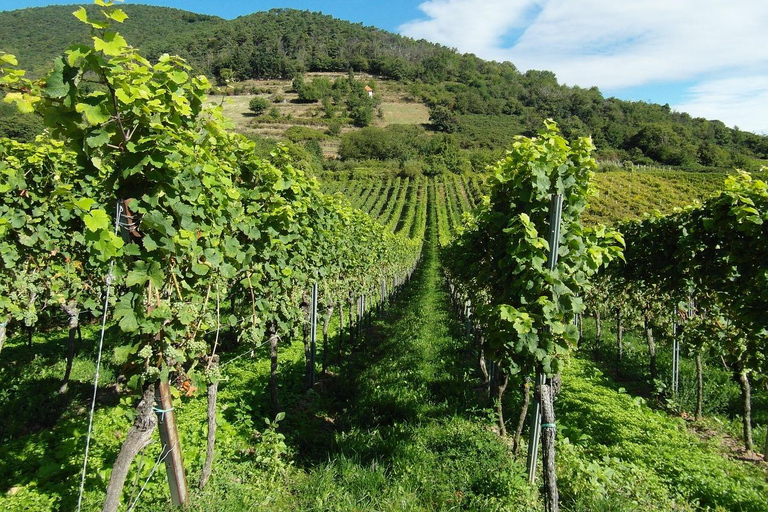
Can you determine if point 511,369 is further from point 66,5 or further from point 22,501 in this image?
point 66,5

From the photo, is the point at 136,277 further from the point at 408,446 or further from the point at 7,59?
the point at 408,446

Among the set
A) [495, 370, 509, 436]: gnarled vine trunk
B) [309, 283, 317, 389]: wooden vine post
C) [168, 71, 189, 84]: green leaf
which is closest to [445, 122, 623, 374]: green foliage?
[495, 370, 509, 436]: gnarled vine trunk

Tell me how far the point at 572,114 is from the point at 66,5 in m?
157

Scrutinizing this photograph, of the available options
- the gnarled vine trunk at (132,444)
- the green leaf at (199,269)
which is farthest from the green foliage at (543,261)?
the gnarled vine trunk at (132,444)

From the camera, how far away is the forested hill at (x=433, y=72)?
8556 centimetres

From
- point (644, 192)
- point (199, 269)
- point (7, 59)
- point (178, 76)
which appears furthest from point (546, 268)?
point (644, 192)

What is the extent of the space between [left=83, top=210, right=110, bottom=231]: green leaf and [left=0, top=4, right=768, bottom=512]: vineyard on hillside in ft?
0.04

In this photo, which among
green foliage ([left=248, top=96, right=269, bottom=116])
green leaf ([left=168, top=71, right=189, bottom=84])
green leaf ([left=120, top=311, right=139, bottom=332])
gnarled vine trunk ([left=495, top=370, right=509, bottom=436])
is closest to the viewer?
green leaf ([left=168, top=71, right=189, bottom=84])

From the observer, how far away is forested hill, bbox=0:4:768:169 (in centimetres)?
8556

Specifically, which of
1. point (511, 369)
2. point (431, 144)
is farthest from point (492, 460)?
point (431, 144)

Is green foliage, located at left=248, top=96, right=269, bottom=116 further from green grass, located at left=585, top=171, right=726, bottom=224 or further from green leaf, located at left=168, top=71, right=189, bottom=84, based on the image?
green leaf, located at left=168, top=71, right=189, bottom=84

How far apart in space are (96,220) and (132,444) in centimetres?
177

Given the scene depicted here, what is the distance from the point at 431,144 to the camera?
9119cm

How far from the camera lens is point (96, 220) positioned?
224 centimetres
